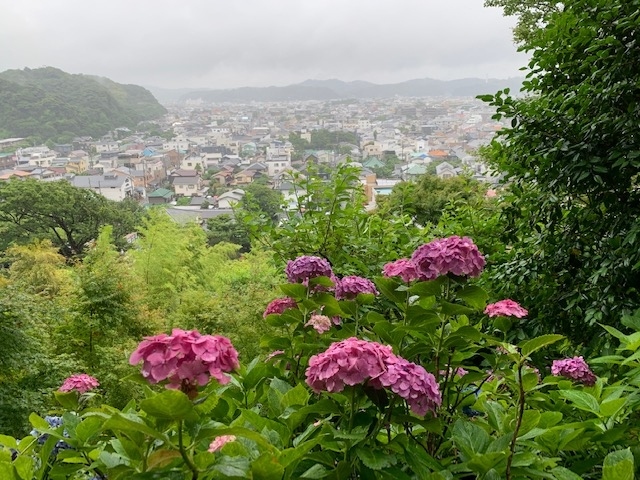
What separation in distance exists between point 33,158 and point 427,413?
101 ft

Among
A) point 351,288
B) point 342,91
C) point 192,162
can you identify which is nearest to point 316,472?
point 351,288

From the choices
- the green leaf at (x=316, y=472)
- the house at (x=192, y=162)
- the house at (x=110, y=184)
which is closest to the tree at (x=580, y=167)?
the green leaf at (x=316, y=472)

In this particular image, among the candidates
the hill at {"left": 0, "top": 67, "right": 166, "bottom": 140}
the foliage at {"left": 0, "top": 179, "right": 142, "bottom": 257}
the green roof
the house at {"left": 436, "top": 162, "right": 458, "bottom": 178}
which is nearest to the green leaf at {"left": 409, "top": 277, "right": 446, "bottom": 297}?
the house at {"left": 436, "top": 162, "right": 458, "bottom": 178}

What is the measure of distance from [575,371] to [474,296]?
1.16 ft

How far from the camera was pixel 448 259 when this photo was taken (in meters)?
0.78

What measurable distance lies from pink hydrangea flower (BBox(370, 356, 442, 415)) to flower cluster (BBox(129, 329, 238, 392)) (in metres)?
0.19

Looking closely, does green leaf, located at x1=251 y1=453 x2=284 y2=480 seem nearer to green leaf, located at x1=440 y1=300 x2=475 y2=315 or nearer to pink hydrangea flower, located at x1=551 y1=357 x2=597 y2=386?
green leaf, located at x1=440 y1=300 x2=475 y2=315

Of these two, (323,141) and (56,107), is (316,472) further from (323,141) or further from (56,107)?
(56,107)

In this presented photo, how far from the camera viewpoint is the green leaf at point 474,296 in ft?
2.61

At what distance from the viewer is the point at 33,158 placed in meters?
26.5

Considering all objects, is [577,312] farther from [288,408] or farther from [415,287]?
[288,408]

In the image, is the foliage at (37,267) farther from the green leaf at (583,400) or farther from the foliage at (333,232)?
the green leaf at (583,400)

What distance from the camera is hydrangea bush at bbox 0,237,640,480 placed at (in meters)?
0.48

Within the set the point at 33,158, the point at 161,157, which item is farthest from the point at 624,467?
the point at 161,157
